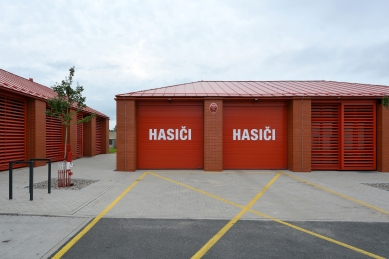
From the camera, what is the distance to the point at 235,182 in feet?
33.5

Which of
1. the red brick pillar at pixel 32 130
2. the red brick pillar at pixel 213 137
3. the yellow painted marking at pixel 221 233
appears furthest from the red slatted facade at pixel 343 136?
the red brick pillar at pixel 32 130

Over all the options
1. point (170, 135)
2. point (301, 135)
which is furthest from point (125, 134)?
point (301, 135)

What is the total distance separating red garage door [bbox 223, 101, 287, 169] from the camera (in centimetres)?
1352

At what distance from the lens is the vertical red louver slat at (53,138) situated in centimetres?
1630

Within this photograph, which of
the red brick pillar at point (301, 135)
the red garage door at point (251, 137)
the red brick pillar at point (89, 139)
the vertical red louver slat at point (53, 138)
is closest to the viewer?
the red brick pillar at point (301, 135)

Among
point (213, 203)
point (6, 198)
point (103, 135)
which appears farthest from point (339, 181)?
point (103, 135)

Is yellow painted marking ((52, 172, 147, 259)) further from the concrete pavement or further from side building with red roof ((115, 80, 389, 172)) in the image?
side building with red roof ((115, 80, 389, 172))

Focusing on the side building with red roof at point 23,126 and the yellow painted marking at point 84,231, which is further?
the side building with red roof at point 23,126

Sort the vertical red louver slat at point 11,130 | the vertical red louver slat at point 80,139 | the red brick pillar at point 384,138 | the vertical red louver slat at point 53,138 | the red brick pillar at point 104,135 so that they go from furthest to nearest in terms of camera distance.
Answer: the red brick pillar at point 104,135 < the vertical red louver slat at point 80,139 < the vertical red louver slat at point 53,138 < the red brick pillar at point 384,138 < the vertical red louver slat at point 11,130

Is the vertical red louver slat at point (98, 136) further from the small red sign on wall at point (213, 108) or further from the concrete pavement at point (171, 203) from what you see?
the small red sign on wall at point (213, 108)

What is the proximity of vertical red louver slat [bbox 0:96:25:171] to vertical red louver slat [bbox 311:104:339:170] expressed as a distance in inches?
579

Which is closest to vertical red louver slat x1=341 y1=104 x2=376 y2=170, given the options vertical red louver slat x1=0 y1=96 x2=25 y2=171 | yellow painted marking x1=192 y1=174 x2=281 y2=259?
yellow painted marking x1=192 y1=174 x2=281 y2=259

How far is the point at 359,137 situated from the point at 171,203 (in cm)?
1106

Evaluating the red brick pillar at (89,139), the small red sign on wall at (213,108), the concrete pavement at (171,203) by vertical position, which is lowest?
the concrete pavement at (171,203)
